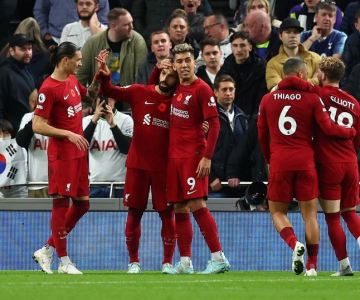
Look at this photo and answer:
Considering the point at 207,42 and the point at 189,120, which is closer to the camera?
the point at 189,120

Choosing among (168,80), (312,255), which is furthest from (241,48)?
(312,255)

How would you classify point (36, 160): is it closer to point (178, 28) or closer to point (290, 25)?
point (178, 28)

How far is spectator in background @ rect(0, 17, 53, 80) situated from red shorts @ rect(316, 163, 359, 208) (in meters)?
6.90

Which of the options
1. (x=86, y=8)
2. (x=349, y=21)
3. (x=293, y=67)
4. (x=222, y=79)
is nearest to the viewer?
(x=293, y=67)

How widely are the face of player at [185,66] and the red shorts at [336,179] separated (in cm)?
161

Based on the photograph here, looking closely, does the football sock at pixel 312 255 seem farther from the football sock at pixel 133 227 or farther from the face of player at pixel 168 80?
the face of player at pixel 168 80

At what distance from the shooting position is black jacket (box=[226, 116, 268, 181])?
13.9 meters

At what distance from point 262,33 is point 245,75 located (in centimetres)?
128

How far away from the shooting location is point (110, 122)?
44.2 ft

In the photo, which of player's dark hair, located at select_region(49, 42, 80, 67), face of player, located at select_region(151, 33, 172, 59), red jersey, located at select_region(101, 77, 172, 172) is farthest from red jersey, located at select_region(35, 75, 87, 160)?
face of player, located at select_region(151, 33, 172, 59)

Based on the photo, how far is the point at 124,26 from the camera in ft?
52.4

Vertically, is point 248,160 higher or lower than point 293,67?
lower

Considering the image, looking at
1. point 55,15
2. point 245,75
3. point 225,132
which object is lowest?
point 225,132

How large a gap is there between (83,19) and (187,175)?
6394 millimetres
